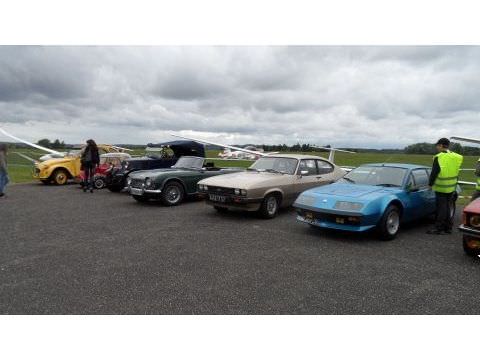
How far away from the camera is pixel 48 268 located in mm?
4539

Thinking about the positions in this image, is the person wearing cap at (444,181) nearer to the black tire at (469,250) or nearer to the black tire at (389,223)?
the black tire at (389,223)

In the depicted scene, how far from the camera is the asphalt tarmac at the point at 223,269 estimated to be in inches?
138

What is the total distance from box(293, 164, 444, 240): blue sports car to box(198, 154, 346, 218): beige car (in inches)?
50.4

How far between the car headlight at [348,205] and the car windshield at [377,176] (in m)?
1.22

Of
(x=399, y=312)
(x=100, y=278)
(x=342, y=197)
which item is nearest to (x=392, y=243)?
(x=342, y=197)

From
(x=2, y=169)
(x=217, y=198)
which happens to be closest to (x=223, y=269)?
(x=217, y=198)

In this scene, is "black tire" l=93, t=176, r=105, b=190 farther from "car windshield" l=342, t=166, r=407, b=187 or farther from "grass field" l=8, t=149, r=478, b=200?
"car windshield" l=342, t=166, r=407, b=187

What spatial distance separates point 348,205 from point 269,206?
2.34 meters

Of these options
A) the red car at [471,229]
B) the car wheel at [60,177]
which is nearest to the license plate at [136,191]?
the car wheel at [60,177]

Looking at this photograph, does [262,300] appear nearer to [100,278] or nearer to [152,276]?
[152,276]

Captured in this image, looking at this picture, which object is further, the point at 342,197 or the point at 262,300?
the point at 342,197

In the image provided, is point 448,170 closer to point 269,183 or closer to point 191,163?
point 269,183

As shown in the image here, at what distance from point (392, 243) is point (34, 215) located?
7898mm

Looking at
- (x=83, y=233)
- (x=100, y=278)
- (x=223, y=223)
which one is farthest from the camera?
(x=223, y=223)
